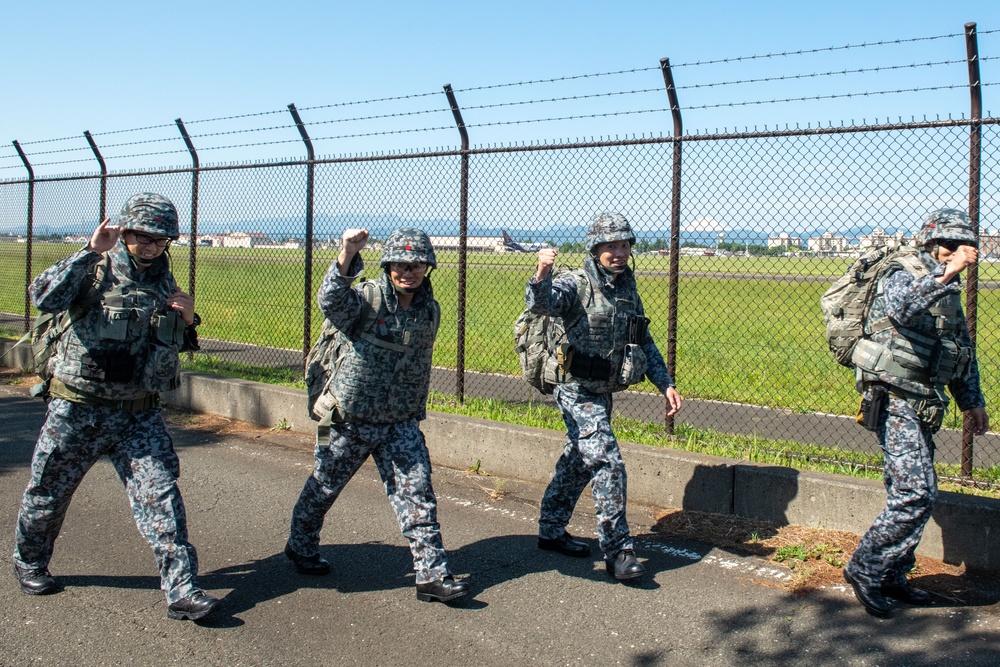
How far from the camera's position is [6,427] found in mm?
7793

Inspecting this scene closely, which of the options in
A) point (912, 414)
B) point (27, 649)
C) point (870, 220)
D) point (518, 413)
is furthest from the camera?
point (518, 413)

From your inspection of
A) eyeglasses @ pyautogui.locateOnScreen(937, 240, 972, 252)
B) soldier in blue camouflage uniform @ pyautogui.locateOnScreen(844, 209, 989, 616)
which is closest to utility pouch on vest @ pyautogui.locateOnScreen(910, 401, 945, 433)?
soldier in blue camouflage uniform @ pyautogui.locateOnScreen(844, 209, 989, 616)

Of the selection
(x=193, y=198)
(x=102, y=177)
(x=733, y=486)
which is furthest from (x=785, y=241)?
(x=102, y=177)

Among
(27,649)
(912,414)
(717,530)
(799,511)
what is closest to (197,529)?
(27,649)

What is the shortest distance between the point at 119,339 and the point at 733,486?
11.3 ft

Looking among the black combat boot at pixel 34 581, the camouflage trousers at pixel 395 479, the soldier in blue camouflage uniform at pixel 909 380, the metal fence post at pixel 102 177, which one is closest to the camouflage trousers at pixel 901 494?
the soldier in blue camouflage uniform at pixel 909 380

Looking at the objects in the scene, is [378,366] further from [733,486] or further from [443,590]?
[733,486]

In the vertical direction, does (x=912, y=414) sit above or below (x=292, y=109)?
below

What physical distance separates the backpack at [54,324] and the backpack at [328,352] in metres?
0.97

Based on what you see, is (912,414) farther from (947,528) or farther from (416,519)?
(416,519)

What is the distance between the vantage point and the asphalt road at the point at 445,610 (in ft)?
12.3

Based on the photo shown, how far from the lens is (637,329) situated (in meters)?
4.77

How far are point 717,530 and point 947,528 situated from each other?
117cm

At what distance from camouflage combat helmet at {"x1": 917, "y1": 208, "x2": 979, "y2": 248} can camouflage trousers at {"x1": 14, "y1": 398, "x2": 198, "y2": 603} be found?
338 cm
